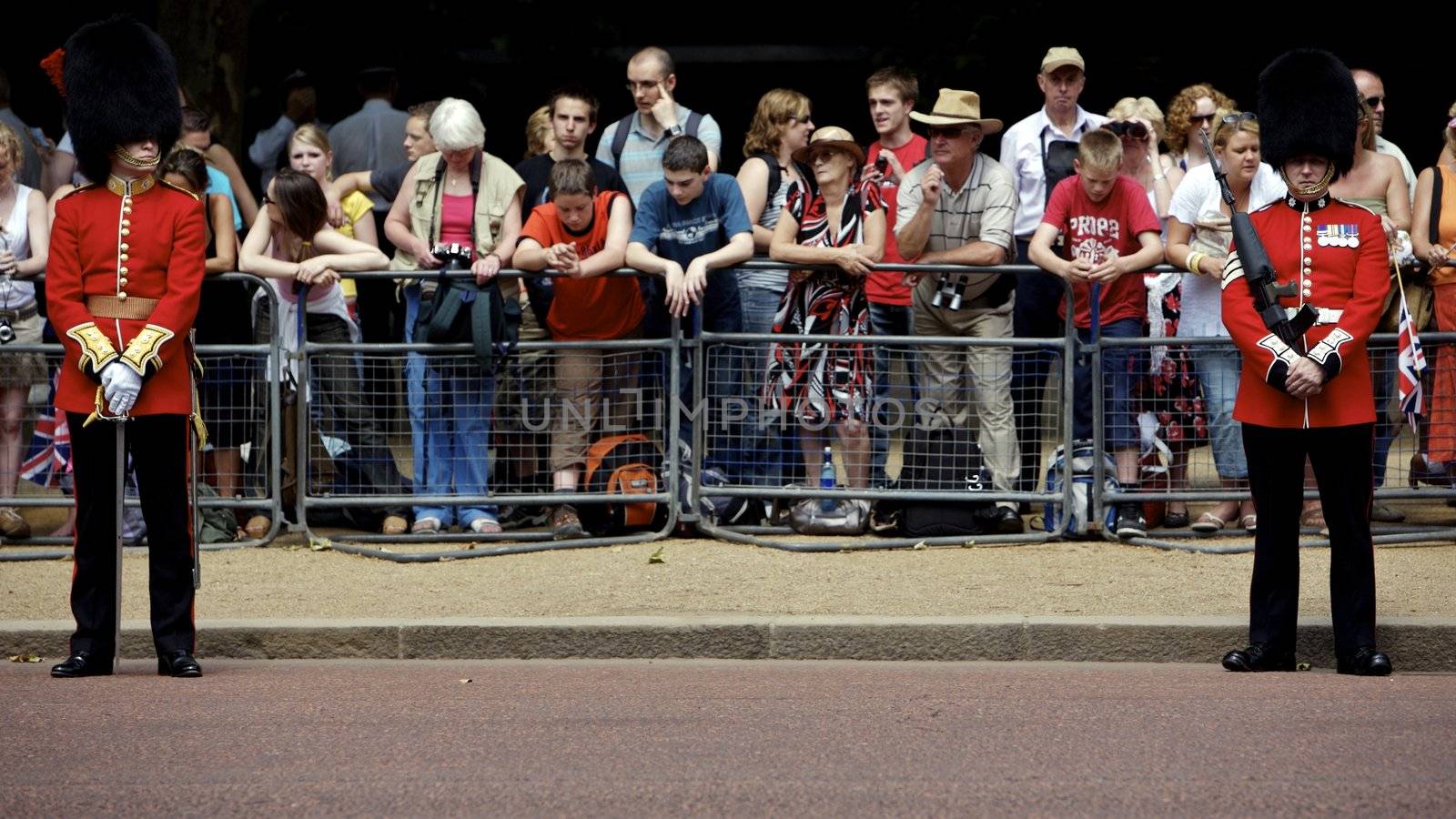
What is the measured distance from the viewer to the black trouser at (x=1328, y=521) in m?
7.66

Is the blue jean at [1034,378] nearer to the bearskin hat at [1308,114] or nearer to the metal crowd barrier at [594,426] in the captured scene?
the metal crowd barrier at [594,426]

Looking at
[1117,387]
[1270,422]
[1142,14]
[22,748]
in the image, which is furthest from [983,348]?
[1142,14]

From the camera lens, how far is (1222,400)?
9.75 meters

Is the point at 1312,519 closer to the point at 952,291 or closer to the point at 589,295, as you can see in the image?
the point at 952,291

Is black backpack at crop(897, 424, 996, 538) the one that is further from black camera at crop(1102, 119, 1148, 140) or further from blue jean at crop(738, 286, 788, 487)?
black camera at crop(1102, 119, 1148, 140)

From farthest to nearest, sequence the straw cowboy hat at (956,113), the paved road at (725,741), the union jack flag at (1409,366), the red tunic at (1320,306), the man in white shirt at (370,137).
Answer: the man in white shirt at (370,137) < the straw cowboy hat at (956,113) < the union jack flag at (1409,366) < the red tunic at (1320,306) < the paved road at (725,741)

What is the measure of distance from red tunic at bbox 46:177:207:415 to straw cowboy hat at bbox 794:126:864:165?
341cm

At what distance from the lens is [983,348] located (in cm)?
990

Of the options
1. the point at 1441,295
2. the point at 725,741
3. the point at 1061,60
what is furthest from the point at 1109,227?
the point at 725,741

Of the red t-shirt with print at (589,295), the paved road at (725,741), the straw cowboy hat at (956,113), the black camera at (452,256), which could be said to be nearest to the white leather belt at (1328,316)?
the paved road at (725,741)

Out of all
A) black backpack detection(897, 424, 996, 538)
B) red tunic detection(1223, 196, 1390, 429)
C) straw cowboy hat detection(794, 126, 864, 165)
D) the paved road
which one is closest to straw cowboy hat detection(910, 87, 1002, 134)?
straw cowboy hat detection(794, 126, 864, 165)

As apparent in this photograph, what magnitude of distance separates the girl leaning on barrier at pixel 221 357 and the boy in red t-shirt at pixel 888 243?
9.60 ft

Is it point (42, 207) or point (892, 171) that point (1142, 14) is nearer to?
point (892, 171)

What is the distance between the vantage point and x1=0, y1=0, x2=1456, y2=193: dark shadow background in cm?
1549
